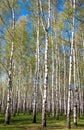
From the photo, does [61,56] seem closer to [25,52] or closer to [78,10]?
[25,52]

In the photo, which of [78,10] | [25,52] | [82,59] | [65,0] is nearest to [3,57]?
[25,52]

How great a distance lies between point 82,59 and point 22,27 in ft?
26.8

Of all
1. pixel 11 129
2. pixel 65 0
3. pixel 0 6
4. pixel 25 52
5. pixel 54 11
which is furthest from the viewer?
pixel 25 52

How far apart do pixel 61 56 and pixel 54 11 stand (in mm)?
10070

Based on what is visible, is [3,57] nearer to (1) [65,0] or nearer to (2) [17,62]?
(2) [17,62]

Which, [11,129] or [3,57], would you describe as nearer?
[11,129]

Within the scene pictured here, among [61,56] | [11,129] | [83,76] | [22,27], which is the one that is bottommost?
A: [11,129]

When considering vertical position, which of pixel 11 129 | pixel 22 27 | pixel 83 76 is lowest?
pixel 11 129

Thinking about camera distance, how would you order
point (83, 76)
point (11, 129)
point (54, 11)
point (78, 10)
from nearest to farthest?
point (11, 129)
point (78, 10)
point (54, 11)
point (83, 76)

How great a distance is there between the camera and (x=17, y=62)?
38.8 metres

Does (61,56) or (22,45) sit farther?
(61,56)

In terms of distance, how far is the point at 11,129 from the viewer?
1478 cm

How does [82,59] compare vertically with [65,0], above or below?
below

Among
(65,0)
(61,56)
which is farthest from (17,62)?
(65,0)
